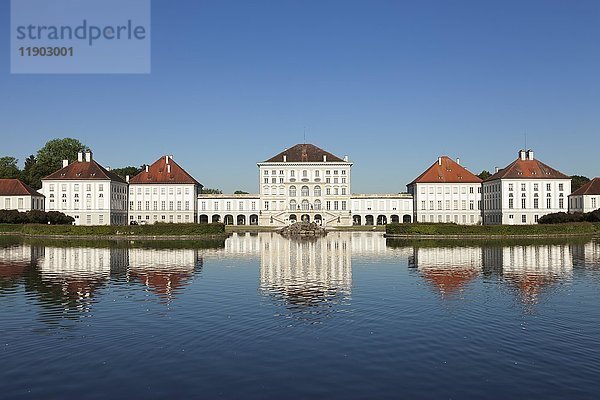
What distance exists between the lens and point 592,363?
1367cm

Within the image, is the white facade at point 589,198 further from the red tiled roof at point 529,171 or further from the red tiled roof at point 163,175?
the red tiled roof at point 163,175

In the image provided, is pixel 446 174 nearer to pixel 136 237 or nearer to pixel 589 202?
pixel 589 202

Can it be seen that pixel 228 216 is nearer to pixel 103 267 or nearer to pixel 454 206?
pixel 454 206

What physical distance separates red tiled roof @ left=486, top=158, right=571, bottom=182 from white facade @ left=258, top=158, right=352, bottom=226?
2909cm

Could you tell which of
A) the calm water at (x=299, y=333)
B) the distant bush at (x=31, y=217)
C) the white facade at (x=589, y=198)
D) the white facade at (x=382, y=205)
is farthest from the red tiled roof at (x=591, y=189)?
the distant bush at (x=31, y=217)

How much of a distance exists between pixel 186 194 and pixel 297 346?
92496 millimetres

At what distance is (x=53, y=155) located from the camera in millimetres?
114812

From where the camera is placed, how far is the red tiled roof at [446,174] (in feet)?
347

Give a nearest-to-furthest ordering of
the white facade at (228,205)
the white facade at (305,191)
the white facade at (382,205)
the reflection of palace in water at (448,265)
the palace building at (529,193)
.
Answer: the reflection of palace in water at (448,265) < the palace building at (529,193) < the white facade at (305,191) < the white facade at (382,205) < the white facade at (228,205)

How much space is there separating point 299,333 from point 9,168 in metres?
114

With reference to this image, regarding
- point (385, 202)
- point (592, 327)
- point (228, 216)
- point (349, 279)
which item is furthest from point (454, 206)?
point (592, 327)

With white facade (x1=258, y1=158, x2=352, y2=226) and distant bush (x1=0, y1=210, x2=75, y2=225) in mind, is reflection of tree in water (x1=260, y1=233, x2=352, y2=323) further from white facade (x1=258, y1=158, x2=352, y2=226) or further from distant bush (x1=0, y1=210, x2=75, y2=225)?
white facade (x1=258, y1=158, x2=352, y2=226)

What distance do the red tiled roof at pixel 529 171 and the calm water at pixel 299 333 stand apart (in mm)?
66773

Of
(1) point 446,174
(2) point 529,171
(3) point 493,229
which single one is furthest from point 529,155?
(3) point 493,229
